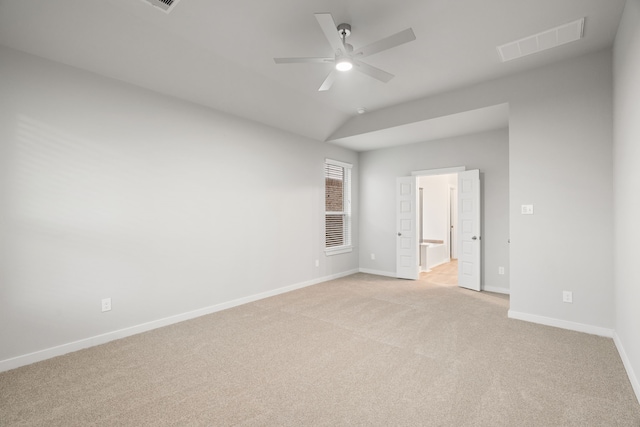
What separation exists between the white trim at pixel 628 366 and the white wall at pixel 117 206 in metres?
3.99

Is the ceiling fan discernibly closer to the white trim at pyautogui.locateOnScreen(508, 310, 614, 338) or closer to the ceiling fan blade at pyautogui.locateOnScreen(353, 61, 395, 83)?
the ceiling fan blade at pyautogui.locateOnScreen(353, 61, 395, 83)

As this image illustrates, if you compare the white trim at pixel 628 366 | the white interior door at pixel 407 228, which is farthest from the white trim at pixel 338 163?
the white trim at pixel 628 366

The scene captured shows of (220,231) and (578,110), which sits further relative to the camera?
(220,231)

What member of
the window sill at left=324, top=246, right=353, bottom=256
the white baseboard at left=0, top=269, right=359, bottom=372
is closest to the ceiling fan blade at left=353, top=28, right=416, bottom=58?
the white baseboard at left=0, top=269, right=359, bottom=372

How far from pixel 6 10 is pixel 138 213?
1893mm

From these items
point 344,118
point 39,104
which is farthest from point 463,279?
point 39,104

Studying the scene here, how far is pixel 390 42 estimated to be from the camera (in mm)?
2318

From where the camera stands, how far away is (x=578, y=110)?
3.21 meters

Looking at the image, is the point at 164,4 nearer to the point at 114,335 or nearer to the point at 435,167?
the point at 114,335

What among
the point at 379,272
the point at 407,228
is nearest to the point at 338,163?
the point at 407,228

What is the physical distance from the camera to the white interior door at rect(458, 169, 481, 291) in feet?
16.4

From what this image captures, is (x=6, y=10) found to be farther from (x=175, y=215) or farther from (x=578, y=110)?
(x=578, y=110)

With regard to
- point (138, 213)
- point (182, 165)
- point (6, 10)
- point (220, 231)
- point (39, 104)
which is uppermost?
point (6, 10)

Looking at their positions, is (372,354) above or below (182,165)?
below
